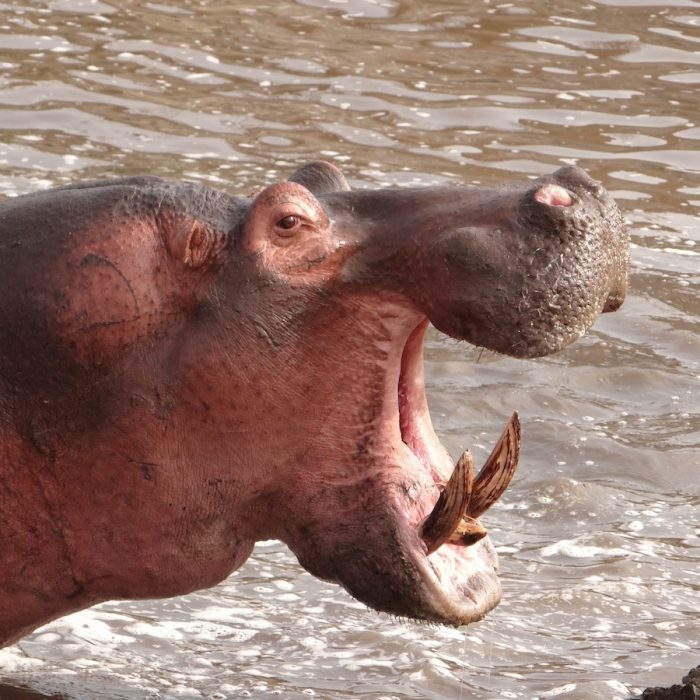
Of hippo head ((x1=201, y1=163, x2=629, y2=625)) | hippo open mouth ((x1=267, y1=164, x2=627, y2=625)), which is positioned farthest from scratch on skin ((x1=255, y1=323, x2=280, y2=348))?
hippo open mouth ((x1=267, y1=164, x2=627, y2=625))

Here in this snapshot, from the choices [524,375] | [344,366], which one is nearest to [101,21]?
[524,375]

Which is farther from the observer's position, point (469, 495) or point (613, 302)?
point (613, 302)

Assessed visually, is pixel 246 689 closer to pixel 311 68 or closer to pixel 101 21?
pixel 311 68

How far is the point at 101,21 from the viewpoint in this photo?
13.5 m

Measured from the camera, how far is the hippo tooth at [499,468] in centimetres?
413

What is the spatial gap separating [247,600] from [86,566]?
192 centimetres

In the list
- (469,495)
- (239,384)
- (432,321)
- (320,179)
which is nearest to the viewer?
(469,495)

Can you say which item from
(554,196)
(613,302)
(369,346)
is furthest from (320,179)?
(613,302)

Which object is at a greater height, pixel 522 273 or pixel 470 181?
pixel 522 273

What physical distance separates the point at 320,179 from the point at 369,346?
0.58m

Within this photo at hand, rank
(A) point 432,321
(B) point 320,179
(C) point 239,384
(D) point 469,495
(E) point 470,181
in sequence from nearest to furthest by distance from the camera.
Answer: (D) point 469,495 → (A) point 432,321 → (C) point 239,384 → (B) point 320,179 → (E) point 470,181

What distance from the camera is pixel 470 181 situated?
34.8 feet

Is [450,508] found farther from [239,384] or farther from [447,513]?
[239,384]

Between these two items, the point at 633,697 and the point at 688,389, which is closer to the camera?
the point at 633,697
